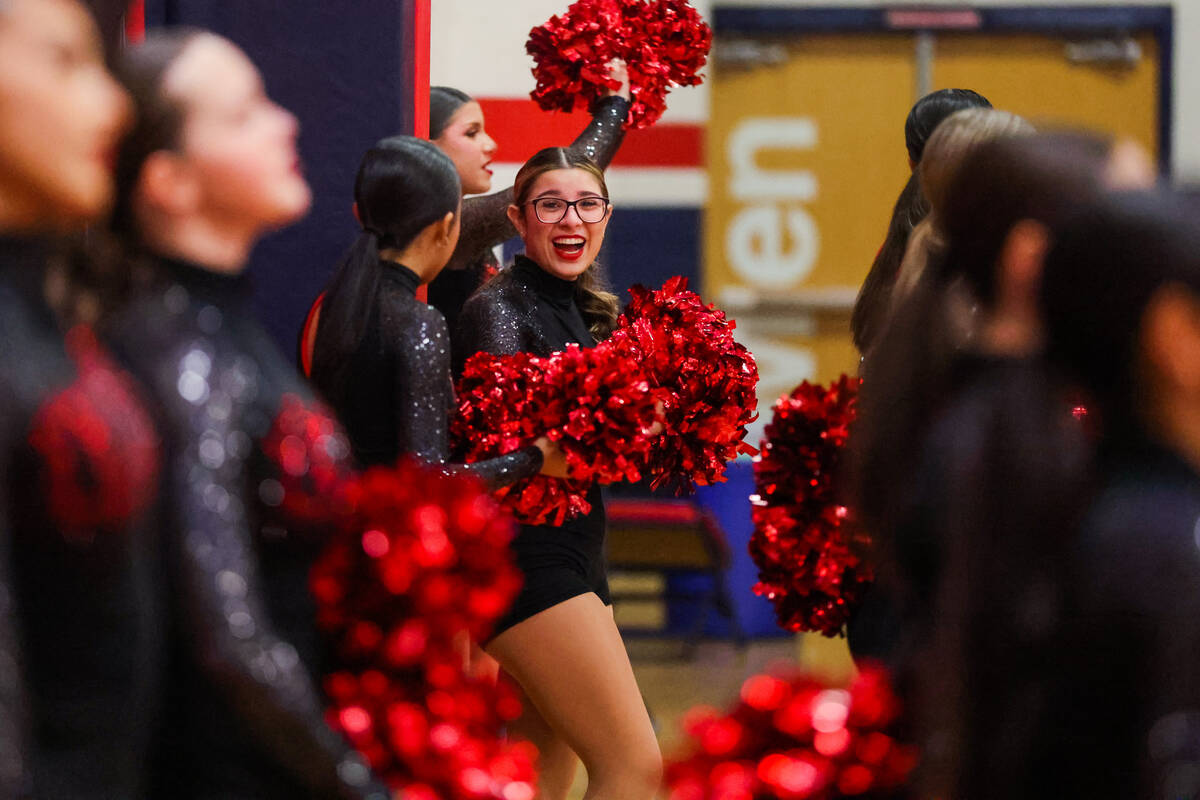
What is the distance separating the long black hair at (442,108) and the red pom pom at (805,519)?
1.44m

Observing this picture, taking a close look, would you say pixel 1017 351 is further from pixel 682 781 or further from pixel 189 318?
pixel 189 318

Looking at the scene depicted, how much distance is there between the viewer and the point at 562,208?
2.87m

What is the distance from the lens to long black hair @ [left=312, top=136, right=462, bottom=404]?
2.00m

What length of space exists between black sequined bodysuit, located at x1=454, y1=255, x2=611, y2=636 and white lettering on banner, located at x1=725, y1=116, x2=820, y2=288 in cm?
419

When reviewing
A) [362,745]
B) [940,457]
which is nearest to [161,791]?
[362,745]

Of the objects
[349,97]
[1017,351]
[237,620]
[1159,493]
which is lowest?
[237,620]

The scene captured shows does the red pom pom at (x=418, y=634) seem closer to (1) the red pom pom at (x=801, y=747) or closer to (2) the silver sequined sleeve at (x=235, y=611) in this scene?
(2) the silver sequined sleeve at (x=235, y=611)

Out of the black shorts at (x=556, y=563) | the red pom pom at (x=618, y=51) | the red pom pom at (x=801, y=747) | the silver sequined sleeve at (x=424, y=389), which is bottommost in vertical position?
the black shorts at (x=556, y=563)

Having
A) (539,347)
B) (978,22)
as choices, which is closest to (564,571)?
(539,347)

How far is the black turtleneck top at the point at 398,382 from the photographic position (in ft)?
6.86

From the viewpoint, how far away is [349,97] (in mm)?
2496

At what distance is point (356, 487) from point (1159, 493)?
728 mm

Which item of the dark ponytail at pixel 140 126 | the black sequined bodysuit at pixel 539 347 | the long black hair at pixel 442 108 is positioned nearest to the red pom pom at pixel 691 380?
the black sequined bodysuit at pixel 539 347

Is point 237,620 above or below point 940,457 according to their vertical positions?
below
